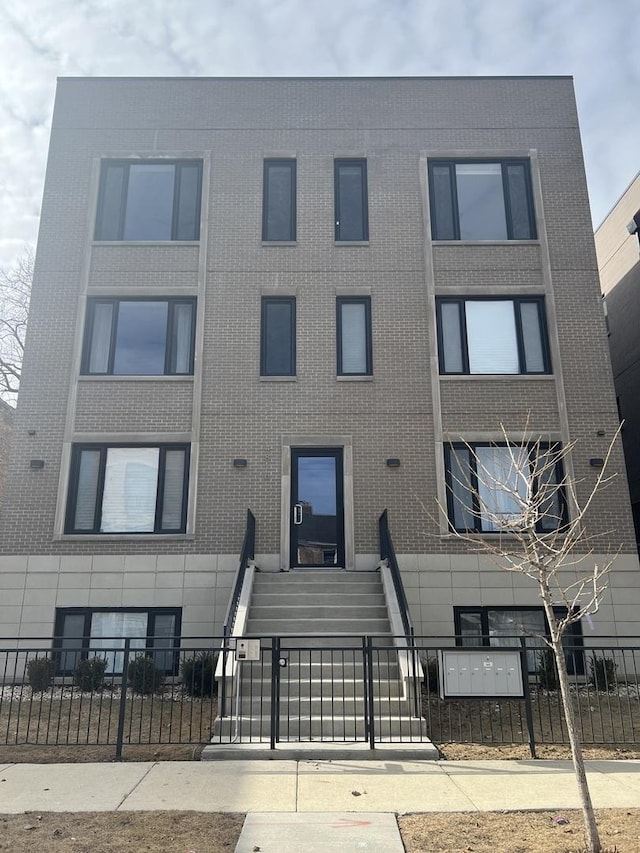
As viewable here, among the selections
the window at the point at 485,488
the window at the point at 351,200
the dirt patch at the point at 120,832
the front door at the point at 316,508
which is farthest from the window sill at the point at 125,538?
the window at the point at 351,200

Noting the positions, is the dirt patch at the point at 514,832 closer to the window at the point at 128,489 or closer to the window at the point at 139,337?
the window at the point at 128,489

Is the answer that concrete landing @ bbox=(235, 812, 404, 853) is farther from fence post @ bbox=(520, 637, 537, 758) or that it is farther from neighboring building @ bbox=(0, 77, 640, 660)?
neighboring building @ bbox=(0, 77, 640, 660)

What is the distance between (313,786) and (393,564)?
5047 mm

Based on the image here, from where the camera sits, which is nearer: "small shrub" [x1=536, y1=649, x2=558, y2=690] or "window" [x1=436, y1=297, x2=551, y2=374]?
"small shrub" [x1=536, y1=649, x2=558, y2=690]

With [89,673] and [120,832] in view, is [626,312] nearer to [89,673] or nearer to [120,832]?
[89,673]

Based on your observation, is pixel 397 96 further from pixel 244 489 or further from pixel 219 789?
pixel 219 789

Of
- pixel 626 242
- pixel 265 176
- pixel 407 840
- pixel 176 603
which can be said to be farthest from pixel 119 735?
pixel 626 242

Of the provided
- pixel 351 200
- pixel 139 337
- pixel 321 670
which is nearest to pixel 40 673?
pixel 321 670

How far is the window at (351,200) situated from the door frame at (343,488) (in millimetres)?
4697

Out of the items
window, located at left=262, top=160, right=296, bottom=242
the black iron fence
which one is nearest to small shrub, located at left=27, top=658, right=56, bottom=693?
the black iron fence

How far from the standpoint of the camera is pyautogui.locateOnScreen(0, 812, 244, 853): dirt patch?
5023 mm

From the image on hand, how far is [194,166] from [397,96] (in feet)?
16.6

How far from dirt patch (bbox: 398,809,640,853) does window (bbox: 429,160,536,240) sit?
11738 millimetres

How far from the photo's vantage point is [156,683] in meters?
10.8
